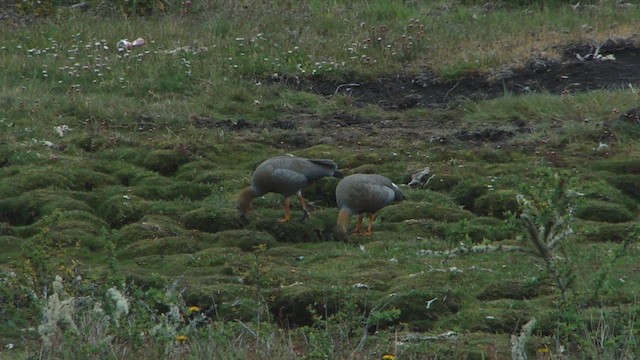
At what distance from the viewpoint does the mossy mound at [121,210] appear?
12812 millimetres

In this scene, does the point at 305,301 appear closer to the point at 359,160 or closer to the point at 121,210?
the point at 121,210

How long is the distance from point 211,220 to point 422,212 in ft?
7.08

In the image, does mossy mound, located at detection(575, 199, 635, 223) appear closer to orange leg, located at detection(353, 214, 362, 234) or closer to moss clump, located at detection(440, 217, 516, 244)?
moss clump, located at detection(440, 217, 516, 244)

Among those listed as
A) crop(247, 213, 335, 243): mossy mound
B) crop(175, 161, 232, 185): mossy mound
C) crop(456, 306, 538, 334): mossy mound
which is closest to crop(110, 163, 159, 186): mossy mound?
crop(175, 161, 232, 185): mossy mound

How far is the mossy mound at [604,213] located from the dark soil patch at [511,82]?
16.5 ft

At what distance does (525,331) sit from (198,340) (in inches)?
71.4

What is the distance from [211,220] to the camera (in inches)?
495

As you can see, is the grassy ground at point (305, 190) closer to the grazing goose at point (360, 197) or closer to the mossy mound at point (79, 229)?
the mossy mound at point (79, 229)

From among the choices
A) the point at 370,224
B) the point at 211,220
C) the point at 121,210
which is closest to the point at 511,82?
the point at 370,224

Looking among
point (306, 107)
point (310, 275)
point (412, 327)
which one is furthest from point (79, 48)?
point (412, 327)

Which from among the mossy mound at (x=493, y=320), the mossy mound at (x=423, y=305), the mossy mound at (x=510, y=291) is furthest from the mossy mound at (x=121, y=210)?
the mossy mound at (x=493, y=320)

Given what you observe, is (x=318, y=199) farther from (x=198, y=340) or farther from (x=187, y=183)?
(x=198, y=340)

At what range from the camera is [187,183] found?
1391 cm

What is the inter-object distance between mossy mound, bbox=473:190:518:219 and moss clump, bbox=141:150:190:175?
3.66 m
